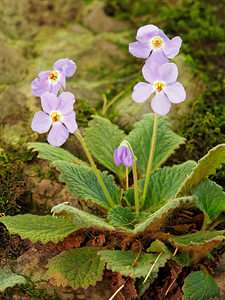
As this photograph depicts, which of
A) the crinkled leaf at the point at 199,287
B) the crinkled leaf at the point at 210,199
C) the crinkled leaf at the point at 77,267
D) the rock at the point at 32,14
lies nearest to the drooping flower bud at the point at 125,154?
the crinkled leaf at the point at 210,199

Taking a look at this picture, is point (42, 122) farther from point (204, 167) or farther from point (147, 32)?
point (204, 167)

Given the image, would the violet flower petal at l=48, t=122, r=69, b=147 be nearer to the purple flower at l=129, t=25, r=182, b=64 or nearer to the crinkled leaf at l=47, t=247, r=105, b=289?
A: the purple flower at l=129, t=25, r=182, b=64

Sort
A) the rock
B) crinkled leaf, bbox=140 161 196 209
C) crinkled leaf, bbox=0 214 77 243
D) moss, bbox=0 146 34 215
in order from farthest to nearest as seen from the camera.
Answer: the rock
moss, bbox=0 146 34 215
crinkled leaf, bbox=140 161 196 209
crinkled leaf, bbox=0 214 77 243

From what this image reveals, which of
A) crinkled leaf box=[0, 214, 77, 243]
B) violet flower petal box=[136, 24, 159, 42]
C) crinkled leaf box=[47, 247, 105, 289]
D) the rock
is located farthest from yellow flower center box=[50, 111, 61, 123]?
the rock

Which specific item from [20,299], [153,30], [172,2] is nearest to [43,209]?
[20,299]

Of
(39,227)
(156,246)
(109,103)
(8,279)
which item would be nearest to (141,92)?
(156,246)

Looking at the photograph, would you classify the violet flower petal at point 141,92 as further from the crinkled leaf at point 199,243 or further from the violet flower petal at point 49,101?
the crinkled leaf at point 199,243
